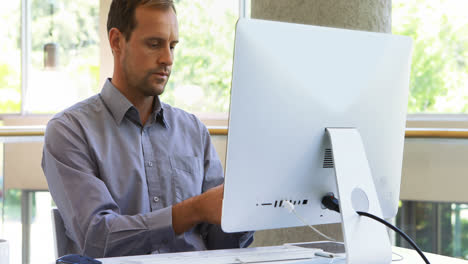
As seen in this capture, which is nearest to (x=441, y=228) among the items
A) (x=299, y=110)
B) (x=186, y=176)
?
(x=186, y=176)

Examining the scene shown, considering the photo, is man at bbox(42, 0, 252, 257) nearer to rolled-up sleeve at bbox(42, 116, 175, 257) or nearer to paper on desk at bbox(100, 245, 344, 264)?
rolled-up sleeve at bbox(42, 116, 175, 257)

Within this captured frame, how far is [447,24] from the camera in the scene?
5324 millimetres

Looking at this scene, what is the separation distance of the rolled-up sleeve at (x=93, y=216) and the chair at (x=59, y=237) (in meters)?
0.05

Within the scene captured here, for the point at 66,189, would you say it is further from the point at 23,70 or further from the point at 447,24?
the point at 23,70

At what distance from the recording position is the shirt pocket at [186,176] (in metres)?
1.79

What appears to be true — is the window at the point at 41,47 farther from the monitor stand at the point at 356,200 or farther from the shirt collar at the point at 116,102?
the monitor stand at the point at 356,200

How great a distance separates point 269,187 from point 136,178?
586 mm

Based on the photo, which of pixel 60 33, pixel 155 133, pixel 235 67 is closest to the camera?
pixel 235 67

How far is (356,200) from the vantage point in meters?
1.30

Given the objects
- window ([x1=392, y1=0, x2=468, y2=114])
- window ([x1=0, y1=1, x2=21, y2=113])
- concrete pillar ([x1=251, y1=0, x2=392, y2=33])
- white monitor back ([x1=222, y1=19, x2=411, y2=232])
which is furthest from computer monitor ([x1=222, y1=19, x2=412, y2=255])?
window ([x1=0, y1=1, x2=21, y2=113])

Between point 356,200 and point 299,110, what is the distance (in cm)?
24

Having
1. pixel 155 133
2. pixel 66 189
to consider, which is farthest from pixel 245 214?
pixel 155 133

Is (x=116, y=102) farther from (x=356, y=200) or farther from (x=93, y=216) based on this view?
(x=356, y=200)

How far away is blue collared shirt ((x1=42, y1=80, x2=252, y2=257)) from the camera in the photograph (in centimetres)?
151
